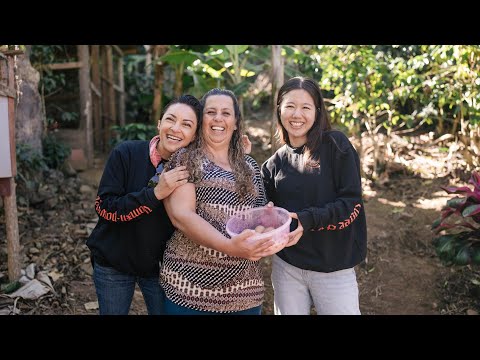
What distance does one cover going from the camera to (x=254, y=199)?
2203 millimetres

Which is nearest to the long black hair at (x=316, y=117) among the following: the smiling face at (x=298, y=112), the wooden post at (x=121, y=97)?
the smiling face at (x=298, y=112)

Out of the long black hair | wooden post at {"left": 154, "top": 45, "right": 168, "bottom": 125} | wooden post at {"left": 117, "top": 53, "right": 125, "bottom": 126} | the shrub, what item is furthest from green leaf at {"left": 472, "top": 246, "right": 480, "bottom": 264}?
wooden post at {"left": 117, "top": 53, "right": 125, "bottom": 126}

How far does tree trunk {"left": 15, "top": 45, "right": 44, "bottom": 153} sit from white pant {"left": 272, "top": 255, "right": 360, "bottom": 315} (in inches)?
168

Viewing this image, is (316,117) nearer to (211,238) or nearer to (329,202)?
(329,202)

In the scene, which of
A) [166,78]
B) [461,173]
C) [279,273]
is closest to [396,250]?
[461,173]

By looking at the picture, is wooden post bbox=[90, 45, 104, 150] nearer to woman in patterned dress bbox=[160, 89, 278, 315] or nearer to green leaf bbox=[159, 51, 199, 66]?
green leaf bbox=[159, 51, 199, 66]

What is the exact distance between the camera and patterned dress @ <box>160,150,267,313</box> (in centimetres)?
207

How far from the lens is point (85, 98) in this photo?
24.5 feet

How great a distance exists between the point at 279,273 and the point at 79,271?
2.60 m

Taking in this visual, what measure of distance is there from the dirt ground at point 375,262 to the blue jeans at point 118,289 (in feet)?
5.39

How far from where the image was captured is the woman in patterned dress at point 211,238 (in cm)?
201

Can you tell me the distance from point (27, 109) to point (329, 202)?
15.2 ft

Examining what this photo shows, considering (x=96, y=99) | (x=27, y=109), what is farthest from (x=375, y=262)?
(x=96, y=99)
